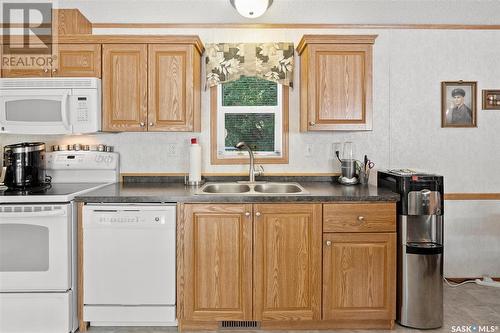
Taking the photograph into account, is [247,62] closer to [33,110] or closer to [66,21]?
[66,21]

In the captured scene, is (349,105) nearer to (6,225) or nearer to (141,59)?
(141,59)

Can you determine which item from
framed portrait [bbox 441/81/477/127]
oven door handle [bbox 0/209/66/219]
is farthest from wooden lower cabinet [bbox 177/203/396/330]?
framed portrait [bbox 441/81/477/127]

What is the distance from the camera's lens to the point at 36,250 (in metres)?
2.40

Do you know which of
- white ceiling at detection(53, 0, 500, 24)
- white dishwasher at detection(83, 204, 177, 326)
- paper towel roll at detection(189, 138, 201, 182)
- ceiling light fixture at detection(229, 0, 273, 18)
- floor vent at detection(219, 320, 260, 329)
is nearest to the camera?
white dishwasher at detection(83, 204, 177, 326)

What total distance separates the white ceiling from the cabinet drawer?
5.68ft

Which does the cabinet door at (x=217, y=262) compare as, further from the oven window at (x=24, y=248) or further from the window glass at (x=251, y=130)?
the window glass at (x=251, y=130)

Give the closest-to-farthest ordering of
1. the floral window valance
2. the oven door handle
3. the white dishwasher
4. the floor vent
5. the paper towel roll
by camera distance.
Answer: the oven door handle < the white dishwasher < the floor vent < the paper towel roll < the floral window valance

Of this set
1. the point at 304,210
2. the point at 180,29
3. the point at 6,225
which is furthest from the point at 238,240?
the point at 180,29

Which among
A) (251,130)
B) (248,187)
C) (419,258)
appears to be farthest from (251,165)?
(419,258)

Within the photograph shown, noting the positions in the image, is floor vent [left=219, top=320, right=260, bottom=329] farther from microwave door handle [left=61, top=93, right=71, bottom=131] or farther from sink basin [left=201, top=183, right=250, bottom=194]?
microwave door handle [left=61, top=93, right=71, bottom=131]

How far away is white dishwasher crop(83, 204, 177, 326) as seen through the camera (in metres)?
2.46

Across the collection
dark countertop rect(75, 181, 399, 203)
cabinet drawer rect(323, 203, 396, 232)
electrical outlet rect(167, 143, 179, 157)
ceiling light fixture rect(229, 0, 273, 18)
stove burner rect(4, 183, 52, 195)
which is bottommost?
cabinet drawer rect(323, 203, 396, 232)

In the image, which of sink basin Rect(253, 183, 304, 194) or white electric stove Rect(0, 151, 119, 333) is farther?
sink basin Rect(253, 183, 304, 194)

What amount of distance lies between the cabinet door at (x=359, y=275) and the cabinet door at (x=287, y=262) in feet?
0.26
